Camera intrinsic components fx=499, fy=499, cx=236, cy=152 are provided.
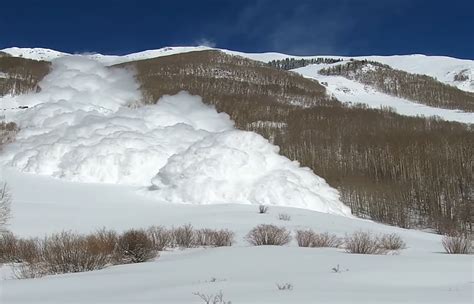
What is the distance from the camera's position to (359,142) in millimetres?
84875

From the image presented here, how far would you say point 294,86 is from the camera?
506ft

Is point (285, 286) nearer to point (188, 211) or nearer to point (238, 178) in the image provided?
point (188, 211)

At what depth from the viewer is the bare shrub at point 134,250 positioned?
13.9 m

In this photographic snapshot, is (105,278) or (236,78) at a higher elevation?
(236,78)

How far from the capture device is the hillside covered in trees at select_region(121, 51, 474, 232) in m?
56.5

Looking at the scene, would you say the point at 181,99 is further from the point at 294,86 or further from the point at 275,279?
the point at 275,279

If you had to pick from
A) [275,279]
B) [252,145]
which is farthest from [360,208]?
[275,279]

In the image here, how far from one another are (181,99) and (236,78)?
48.1 metres

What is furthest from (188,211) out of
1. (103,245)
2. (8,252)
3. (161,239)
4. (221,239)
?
(103,245)

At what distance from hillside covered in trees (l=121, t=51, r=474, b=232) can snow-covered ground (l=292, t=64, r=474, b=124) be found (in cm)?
1293

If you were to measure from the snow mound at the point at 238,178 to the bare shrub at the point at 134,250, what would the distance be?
21.9 m

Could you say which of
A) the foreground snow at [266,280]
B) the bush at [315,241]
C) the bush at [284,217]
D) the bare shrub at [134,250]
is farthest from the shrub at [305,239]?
the bush at [284,217]

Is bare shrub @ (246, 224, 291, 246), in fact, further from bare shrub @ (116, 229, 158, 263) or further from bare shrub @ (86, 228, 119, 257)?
bare shrub @ (86, 228, 119, 257)

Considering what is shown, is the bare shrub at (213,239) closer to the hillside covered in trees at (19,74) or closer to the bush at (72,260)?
the bush at (72,260)
